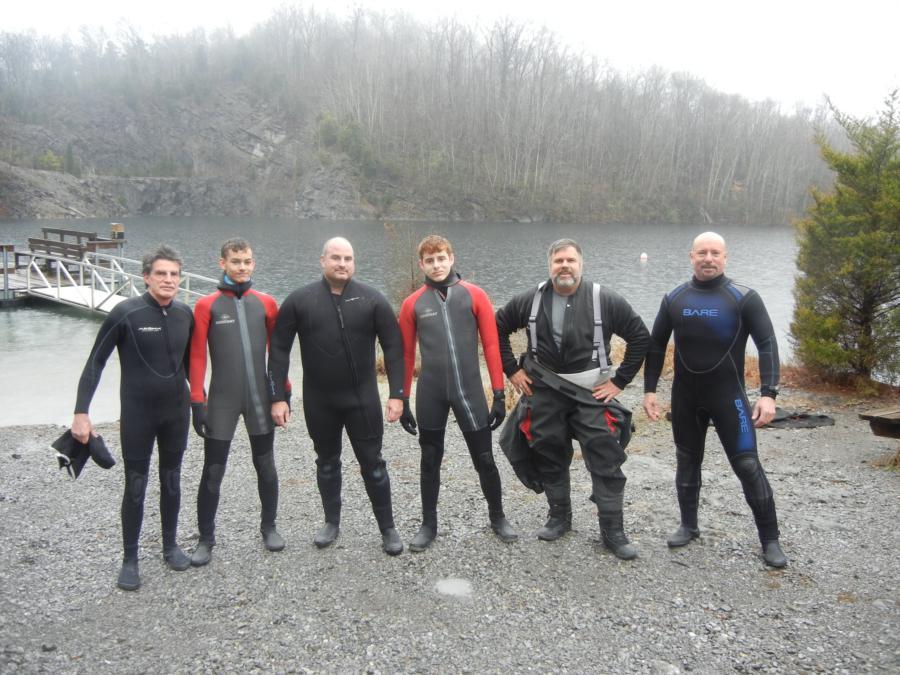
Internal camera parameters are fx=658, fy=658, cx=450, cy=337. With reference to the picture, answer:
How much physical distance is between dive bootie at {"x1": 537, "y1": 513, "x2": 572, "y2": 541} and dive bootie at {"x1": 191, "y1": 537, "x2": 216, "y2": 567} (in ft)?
6.75

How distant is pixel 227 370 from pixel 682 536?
301 centimetres

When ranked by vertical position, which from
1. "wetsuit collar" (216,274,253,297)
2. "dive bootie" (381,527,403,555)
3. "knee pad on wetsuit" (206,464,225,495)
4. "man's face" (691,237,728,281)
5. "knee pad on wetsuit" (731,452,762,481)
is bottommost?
"dive bootie" (381,527,403,555)

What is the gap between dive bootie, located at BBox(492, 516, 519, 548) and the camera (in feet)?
13.9

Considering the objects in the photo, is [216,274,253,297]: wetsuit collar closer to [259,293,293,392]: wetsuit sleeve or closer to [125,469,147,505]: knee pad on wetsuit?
[259,293,293,392]: wetsuit sleeve

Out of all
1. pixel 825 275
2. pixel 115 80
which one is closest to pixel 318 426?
pixel 825 275

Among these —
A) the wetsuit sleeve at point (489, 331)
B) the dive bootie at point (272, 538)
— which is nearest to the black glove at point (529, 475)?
the wetsuit sleeve at point (489, 331)

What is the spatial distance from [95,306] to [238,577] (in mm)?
15806

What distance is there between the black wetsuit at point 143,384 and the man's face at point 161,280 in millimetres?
61

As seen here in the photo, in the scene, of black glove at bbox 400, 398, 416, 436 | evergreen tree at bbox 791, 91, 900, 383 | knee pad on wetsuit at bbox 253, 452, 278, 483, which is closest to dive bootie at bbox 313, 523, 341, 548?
knee pad on wetsuit at bbox 253, 452, 278, 483

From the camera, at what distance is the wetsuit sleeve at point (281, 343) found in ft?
12.9

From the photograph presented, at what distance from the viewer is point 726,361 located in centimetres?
389

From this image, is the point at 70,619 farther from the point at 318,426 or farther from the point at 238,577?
the point at 318,426

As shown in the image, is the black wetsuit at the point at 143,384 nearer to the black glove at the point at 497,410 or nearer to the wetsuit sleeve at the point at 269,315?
the wetsuit sleeve at the point at 269,315

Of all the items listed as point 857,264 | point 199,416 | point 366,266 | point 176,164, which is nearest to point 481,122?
point 176,164
